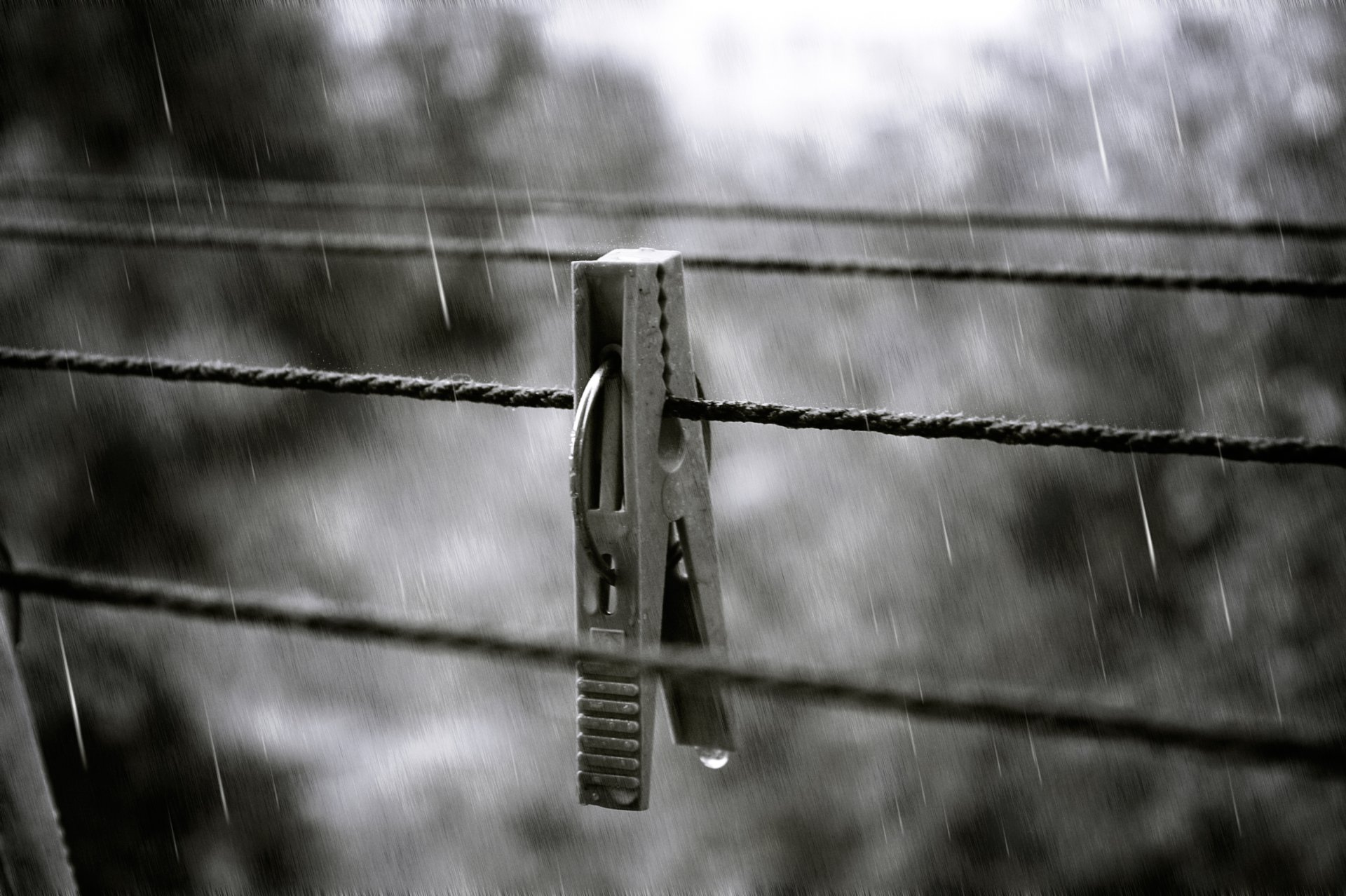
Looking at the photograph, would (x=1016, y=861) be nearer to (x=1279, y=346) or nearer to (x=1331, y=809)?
(x=1331, y=809)

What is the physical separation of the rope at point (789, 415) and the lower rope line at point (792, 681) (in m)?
0.35

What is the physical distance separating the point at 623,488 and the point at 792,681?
56 cm

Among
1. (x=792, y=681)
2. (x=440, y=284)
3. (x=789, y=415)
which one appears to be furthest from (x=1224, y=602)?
(x=792, y=681)

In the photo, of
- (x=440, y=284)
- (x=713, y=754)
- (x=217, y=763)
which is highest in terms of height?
(x=440, y=284)

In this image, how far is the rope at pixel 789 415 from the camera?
0.99 meters

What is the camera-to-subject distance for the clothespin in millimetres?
1164

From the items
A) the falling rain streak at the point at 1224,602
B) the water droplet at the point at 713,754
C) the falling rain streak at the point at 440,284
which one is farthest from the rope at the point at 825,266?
the falling rain streak at the point at 1224,602

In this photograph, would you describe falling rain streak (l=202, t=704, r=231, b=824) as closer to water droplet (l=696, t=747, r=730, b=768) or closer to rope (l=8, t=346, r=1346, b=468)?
rope (l=8, t=346, r=1346, b=468)

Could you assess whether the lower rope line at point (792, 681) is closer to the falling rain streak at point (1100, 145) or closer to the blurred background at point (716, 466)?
the blurred background at point (716, 466)

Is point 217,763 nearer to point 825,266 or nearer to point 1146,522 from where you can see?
point 1146,522

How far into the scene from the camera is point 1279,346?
22.0 feet

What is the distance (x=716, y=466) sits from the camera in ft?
24.7

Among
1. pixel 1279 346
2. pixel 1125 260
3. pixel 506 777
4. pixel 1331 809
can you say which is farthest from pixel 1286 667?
pixel 506 777

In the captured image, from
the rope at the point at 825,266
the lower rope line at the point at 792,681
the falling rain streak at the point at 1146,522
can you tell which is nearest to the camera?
the lower rope line at the point at 792,681
